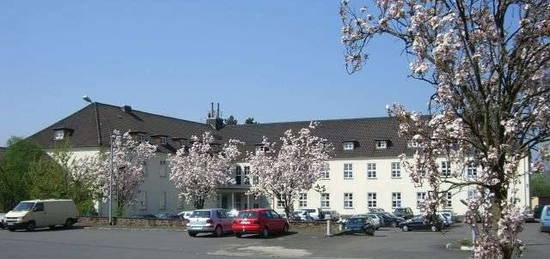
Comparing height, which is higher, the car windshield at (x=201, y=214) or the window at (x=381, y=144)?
the window at (x=381, y=144)

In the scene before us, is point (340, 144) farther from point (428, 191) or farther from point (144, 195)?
point (428, 191)

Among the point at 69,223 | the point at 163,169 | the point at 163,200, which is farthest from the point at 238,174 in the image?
the point at 69,223

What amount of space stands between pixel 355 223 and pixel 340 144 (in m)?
35.6

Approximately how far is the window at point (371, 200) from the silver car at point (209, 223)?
34.5 m

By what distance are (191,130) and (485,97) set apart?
71542 millimetres

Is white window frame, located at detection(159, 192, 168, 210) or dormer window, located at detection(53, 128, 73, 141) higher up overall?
dormer window, located at detection(53, 128, 73, 141)

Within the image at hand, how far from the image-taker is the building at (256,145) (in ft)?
207

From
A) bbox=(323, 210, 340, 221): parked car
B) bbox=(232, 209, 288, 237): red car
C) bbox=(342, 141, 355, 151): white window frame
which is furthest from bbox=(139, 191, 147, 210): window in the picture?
bbox=(232, 209, 288, 237): red car

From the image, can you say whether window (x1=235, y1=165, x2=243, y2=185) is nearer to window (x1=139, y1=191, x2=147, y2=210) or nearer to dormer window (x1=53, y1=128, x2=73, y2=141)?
window (x1=139, y1=191, x2=147, y2=210)

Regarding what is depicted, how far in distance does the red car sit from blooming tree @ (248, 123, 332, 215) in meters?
7.41

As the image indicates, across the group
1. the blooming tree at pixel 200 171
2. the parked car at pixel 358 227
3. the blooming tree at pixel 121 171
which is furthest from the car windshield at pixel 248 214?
the blooming tree at pixel 200 171

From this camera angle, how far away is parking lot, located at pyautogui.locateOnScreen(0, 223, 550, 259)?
955 inches

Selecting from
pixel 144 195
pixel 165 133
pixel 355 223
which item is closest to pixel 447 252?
pixel 355 223

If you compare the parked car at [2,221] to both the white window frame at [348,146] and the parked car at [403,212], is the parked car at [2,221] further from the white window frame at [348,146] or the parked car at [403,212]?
the white window frame at [348,146]
